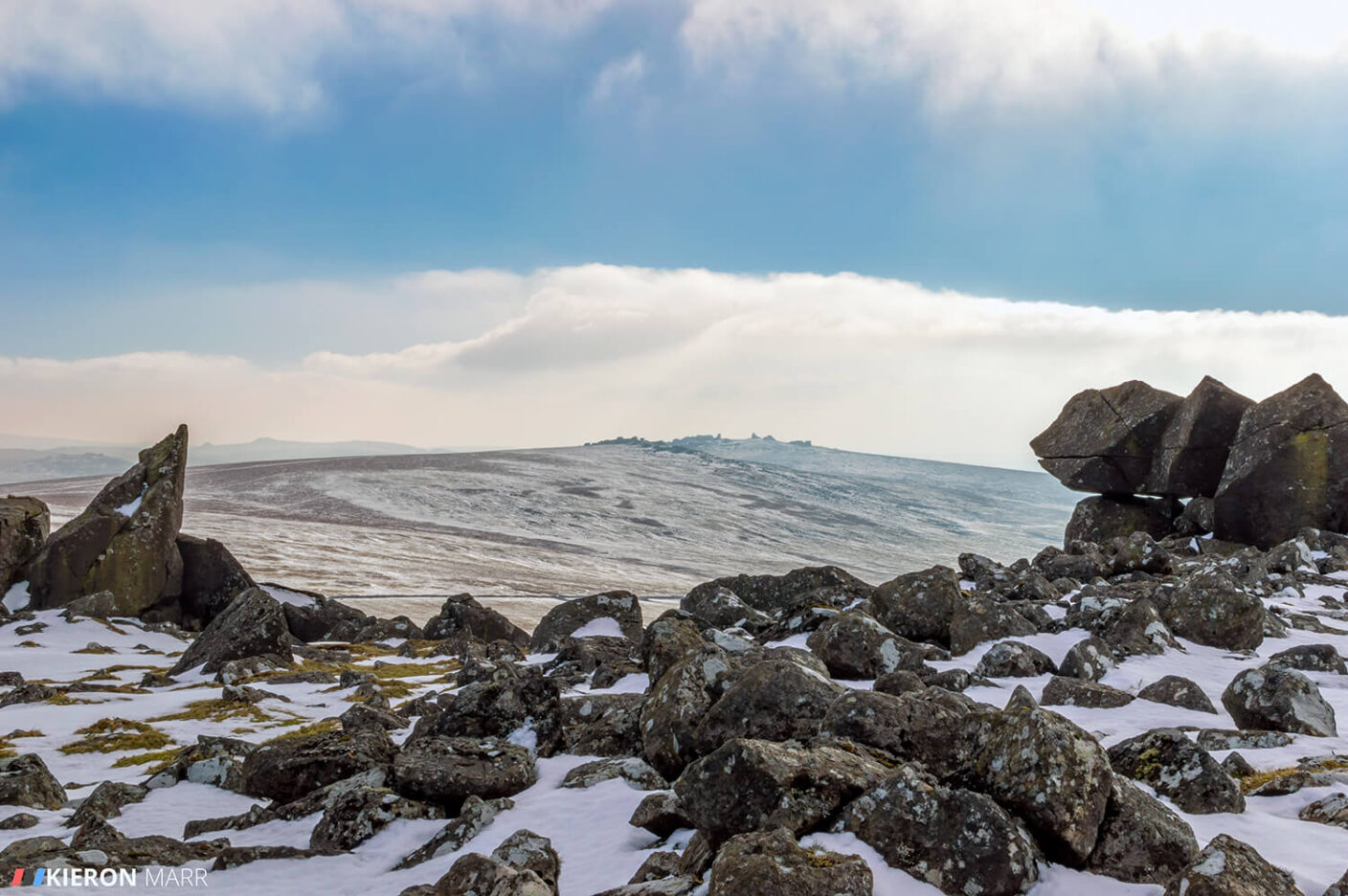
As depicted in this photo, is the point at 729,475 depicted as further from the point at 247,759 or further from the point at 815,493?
the point at 247,759

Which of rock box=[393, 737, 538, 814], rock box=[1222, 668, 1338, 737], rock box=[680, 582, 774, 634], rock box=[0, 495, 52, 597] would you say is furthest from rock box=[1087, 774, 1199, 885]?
rock box=[0, 495, 52, 597]

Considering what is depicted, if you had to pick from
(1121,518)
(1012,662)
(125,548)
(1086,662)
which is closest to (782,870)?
(1012,662)

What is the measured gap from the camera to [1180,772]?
320 inches

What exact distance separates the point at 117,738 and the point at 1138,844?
18.6m

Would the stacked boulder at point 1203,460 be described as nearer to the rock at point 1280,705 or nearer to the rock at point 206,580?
the rock at point 1280,705

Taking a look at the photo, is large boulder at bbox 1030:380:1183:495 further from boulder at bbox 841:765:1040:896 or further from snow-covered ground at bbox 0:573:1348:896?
boulder at bbox 841:765:1040:896

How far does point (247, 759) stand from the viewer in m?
12.3

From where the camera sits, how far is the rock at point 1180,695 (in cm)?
1260

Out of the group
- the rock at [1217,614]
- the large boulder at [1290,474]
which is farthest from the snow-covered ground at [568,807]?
the large boulder at [1290,474]

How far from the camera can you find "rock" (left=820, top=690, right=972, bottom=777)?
875 centimetres

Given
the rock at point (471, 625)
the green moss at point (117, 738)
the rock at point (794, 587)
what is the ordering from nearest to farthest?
the green moss at point (117, 738) < the rock at point (794, 587) < the rock at point (471, 625)

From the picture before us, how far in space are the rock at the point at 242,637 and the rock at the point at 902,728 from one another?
2146 cm

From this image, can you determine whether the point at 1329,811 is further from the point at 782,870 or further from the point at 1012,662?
the point at 1012,662

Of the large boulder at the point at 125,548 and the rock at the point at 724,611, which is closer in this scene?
the rock at the point at 724,611
